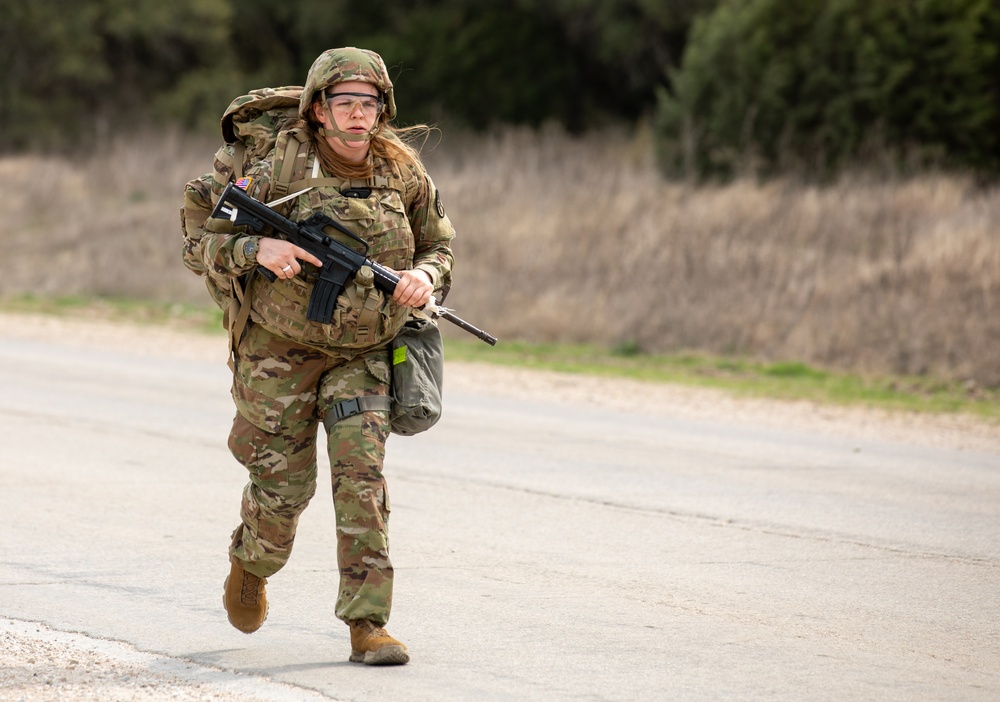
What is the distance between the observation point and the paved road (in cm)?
463

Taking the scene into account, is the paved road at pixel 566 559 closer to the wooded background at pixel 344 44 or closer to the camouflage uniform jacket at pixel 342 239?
the camouflage uniform jacket at pixel 342 239

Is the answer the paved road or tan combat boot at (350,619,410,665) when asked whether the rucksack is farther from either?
the paved road

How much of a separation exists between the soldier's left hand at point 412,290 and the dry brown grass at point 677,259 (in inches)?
435

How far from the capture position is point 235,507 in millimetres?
→ 7219

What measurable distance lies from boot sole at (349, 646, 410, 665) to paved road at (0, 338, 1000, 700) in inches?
1.5

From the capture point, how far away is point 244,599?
4695mm

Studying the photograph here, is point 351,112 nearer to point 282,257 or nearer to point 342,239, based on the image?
point 342,239

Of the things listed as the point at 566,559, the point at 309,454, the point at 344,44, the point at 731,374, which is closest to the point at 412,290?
the point at 309,454

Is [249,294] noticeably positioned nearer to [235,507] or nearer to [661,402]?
[235,507]

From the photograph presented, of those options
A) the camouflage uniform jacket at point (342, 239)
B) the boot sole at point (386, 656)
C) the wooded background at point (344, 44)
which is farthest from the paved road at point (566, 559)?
the wooded background at point (344, 44)

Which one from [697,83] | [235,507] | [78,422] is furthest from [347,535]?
[697,83]

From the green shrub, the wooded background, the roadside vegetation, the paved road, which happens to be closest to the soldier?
the paved road

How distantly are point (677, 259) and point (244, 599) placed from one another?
1423 cm

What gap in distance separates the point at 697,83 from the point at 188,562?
68.5ft
